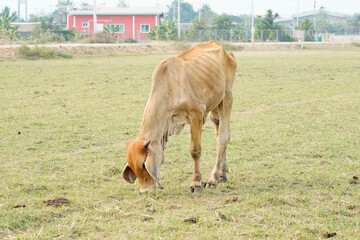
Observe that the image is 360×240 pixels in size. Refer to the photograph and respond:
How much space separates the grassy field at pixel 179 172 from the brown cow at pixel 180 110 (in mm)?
341

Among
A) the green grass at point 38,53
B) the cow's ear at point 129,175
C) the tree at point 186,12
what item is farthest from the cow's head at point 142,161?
the tree at point 186,12

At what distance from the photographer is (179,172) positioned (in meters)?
8.05

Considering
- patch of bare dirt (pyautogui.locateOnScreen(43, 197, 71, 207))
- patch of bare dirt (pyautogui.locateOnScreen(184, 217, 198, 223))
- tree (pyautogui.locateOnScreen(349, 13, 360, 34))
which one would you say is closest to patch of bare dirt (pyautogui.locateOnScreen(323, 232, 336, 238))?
patch of bare dirt (pyautogui.locateOnScreen(184, 217, 198, 223))

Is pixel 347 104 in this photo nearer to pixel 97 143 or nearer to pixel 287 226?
pixel 97 143

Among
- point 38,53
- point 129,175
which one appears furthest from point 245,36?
point 129,175

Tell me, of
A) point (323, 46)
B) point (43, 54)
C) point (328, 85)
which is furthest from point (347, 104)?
point (323, 46)

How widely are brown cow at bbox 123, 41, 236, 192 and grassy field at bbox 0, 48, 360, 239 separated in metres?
0.34

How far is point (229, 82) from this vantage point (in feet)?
27.2

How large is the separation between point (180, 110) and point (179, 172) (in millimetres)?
1419

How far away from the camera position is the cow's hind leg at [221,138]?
7.48 m

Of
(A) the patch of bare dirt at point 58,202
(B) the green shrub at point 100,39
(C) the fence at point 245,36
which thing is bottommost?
(A) the patch of bare dirt at point 58,202

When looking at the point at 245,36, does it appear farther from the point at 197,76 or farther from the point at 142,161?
the point at 142,161

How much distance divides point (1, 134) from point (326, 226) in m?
7.47

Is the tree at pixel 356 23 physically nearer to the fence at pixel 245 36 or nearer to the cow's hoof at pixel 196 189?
the fence at pixel 245 36
